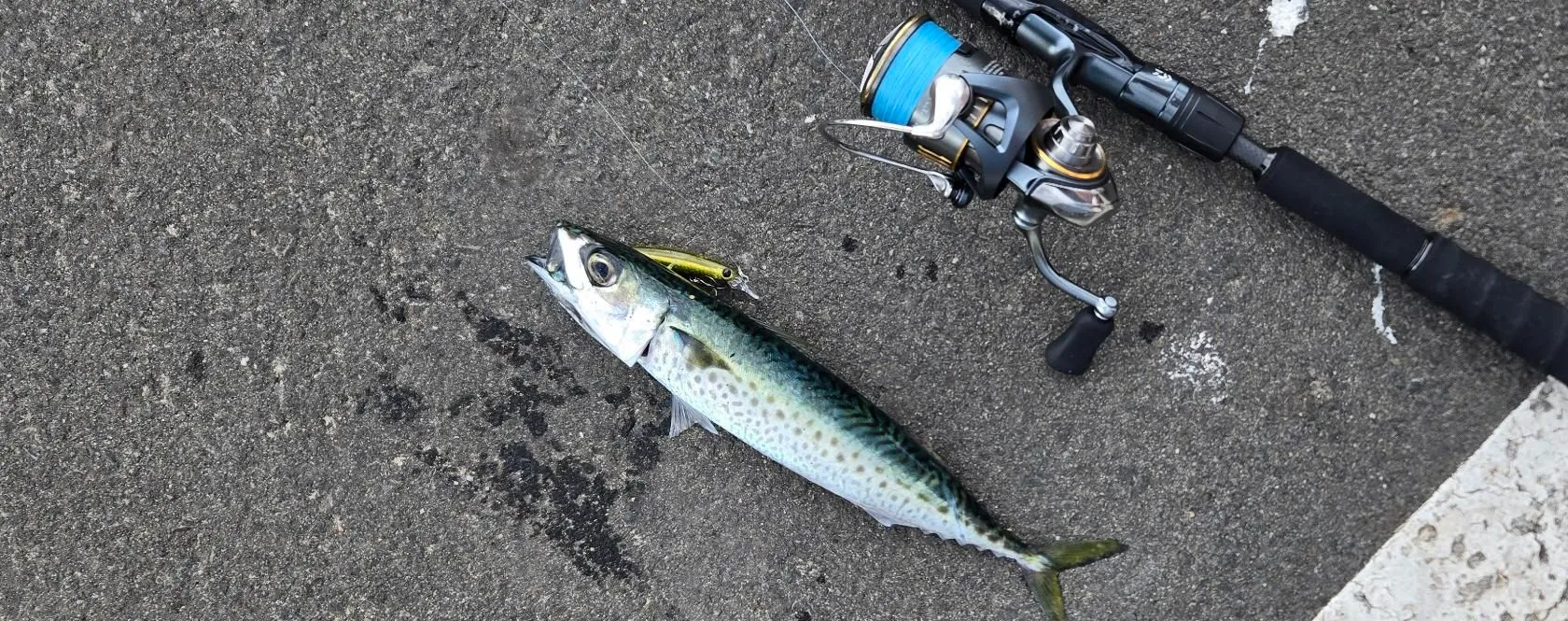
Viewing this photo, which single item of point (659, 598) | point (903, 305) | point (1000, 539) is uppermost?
point (903, 305)

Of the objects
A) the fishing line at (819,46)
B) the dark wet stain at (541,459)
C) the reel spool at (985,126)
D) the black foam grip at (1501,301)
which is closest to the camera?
the reel spool at (985,126)

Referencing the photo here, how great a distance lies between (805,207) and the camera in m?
2.74

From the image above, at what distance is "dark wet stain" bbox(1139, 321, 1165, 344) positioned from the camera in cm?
272

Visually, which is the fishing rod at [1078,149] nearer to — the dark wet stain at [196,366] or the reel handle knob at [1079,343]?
the reel handle knob at [1079,343]

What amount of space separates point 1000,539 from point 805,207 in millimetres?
1278

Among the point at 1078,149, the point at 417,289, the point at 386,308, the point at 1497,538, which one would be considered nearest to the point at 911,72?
the point at 1078,149

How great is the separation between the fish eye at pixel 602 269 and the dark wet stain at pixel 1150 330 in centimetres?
175

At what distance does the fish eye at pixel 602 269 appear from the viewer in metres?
2.45

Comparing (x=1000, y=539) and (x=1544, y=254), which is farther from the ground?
(x=1544, y=254)

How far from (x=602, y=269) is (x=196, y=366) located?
1.55 meters

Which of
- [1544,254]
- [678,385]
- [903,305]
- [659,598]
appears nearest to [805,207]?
[903,305]

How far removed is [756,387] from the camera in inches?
99.0

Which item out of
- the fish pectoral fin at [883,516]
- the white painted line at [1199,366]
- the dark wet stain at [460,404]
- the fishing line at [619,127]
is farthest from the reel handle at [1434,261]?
the dark wet stain at [460,404]

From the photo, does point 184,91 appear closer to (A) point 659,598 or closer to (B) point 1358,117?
(A) point 659,598
